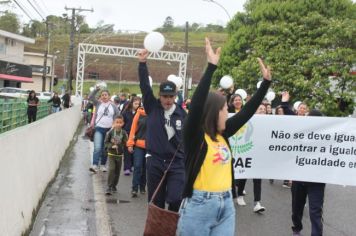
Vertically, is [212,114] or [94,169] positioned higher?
[212,114]

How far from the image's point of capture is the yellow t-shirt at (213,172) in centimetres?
394

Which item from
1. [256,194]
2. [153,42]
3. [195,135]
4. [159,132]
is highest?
[153,42]

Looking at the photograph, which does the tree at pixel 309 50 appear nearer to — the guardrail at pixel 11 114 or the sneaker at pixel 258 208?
the guardrail at pixel 11 114

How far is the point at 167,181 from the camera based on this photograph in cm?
610

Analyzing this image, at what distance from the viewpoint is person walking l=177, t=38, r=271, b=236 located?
12.9ft

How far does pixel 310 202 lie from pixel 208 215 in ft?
10.5

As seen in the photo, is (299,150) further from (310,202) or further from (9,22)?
(9,22)

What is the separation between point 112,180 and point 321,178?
11.9ft

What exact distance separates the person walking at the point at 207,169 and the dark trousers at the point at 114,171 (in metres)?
5.74

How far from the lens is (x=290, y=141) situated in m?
8.47

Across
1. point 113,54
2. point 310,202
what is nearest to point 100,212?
point 310,202

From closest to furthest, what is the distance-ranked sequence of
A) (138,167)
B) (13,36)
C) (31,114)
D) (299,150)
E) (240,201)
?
(299,150) → (240,201) → (138,167) → (31,114) → (13,36)

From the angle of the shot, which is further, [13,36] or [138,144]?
[13,36]

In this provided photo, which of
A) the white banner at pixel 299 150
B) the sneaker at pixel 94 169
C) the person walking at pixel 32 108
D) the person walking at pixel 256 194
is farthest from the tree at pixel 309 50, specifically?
the white banner at pixel 299 150
